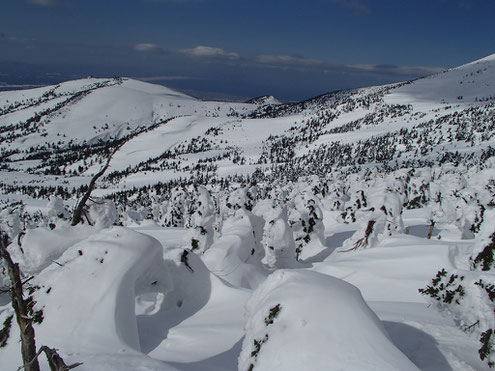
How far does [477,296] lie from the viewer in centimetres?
712

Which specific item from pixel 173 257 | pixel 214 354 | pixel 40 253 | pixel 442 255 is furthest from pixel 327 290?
pixel 442 255

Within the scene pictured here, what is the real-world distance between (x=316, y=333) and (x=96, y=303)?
564 cm

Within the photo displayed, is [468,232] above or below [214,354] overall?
below

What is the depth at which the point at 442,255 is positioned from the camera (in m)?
19.9

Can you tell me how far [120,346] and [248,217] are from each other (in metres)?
19.2

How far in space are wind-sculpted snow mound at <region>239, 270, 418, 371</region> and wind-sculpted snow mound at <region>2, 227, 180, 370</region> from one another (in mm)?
2159

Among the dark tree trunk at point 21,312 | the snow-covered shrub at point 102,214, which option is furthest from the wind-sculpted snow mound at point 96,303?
the snow-covered shrub at point 102,214

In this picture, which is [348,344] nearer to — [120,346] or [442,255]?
[120,346]

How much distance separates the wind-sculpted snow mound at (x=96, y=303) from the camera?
6877 millimetres

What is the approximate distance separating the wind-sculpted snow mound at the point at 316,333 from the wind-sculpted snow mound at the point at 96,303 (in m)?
2.16

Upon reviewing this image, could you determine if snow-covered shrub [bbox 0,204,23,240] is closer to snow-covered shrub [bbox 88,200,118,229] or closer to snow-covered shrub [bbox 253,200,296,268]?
snow-covered shrub [bbox 88,200,118,229]

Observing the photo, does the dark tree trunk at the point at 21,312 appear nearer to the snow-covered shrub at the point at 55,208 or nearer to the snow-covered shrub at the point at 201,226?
the snow-covered shrub at the point at 201,226

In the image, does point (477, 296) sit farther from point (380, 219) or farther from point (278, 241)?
point (380, 219)

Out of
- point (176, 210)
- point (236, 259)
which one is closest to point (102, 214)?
point (236, 259)
